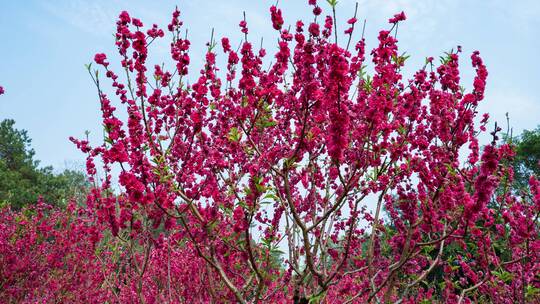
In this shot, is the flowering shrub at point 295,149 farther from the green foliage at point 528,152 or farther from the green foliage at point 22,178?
the green foliage at point 528,152

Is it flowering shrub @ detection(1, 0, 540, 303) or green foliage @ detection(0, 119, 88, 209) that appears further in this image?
green foliage @ detection(0, 119, 88, 209)

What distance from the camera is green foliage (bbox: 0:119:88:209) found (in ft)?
82.6

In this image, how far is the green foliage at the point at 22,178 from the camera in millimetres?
25172

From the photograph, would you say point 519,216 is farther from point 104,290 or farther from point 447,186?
point 104,290

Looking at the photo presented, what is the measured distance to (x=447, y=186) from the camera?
12.7 ft

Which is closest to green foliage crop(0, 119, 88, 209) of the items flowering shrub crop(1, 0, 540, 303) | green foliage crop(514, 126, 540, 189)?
flowering shrub crop(1, 0, 540, 303)

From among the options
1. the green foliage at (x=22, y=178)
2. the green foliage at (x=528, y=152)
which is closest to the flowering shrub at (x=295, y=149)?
the green foliage at (x=22, y=178)

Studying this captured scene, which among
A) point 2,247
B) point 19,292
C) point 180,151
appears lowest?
point 19,292

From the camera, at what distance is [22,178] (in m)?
29.5

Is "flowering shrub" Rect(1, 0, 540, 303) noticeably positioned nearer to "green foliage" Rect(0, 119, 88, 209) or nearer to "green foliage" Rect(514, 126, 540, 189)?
"green foliage" Rect(0, 119, 88, 209)

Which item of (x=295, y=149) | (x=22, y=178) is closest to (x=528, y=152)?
(x=295, y=149)

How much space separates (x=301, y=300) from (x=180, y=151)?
2021mm

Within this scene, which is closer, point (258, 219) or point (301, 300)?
point (301, 300)

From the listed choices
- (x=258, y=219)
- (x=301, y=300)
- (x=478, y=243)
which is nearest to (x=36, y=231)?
(x=258, y=219)
